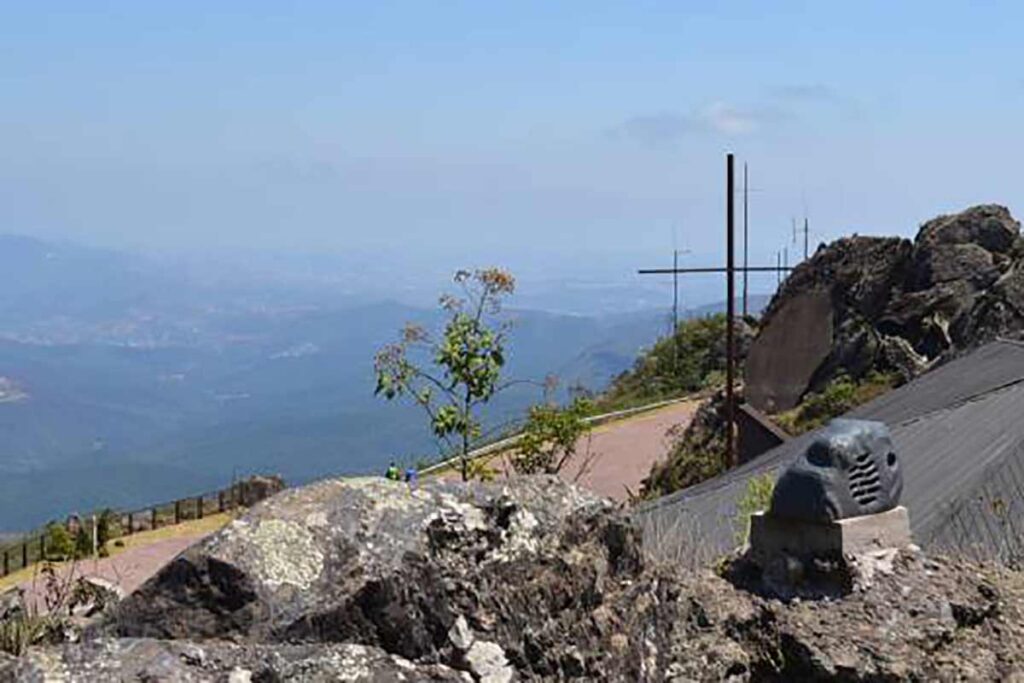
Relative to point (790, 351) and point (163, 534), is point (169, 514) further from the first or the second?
point (790, 351)

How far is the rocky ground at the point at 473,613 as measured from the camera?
139 inches

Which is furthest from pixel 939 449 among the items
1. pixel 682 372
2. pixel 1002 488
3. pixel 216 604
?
pixel 682 372

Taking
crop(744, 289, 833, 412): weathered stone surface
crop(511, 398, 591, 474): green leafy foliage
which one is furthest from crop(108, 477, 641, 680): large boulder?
crop(744, 289, 833, 412): weathered stone surface

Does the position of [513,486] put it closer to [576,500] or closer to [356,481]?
[576,500]

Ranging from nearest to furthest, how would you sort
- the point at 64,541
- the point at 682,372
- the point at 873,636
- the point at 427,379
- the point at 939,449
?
the point at 873,636
the point at 939,449
the point at 427,379
the point at 64,541
the point at 682,372

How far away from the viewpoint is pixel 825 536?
5703mm

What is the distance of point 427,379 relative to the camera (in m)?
15.6

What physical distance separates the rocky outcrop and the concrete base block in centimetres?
2076

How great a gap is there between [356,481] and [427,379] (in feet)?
38.0

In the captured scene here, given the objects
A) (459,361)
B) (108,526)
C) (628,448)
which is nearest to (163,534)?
(108,526)

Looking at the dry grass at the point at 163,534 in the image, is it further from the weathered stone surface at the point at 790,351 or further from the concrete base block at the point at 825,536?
the concrete base block at the point at 825,536

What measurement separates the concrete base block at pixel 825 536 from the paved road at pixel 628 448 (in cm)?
1865

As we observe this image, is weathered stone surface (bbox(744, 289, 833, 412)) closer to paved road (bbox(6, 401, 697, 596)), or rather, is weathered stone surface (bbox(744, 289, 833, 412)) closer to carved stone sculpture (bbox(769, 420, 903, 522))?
paved road (bbox(6, 401, 697, 596))

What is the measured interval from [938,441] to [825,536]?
9.11 meters
